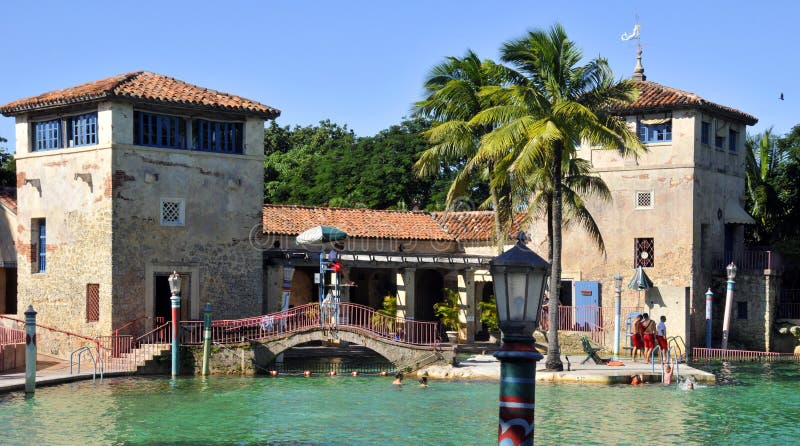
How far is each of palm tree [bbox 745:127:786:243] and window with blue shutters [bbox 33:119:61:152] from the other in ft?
88.3

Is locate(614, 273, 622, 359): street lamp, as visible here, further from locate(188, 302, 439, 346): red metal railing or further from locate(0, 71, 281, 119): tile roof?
locate(0, 71, 281, 119): tile roof

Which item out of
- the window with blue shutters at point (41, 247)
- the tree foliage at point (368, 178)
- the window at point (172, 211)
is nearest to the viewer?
the window at point (172, 211)

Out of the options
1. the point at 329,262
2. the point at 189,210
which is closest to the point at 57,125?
the point at 189,210

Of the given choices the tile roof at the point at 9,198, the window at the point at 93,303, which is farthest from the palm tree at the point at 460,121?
the tile roof at the point at 9,198

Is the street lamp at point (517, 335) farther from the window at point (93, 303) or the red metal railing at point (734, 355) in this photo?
the red metal railing at point (734, 355)

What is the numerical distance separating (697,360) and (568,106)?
498 inches

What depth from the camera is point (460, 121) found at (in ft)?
122

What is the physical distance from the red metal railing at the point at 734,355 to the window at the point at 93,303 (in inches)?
761

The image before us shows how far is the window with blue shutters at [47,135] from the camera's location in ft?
114

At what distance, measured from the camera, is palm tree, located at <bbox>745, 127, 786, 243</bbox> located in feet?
150

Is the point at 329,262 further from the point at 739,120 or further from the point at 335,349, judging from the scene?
the point at 739,120

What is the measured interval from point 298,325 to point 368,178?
22.9 metres

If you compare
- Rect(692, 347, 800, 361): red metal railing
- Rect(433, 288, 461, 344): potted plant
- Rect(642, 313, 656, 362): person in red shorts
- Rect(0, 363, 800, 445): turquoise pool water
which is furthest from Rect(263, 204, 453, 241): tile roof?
Rect(642, 313, 656, 362): person in red shorts

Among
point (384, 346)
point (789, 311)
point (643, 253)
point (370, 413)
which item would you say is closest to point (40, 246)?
point (384, 346)
